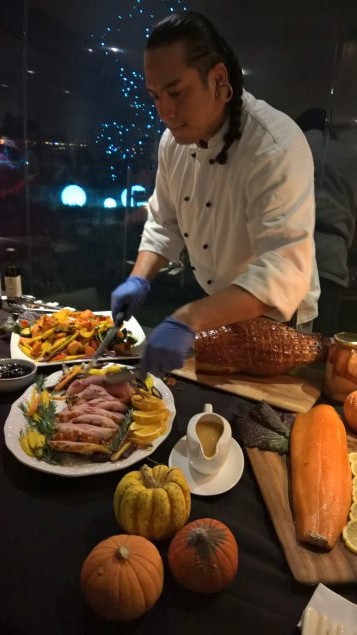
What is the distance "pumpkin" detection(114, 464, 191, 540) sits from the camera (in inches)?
34.3

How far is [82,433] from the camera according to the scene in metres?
1.12

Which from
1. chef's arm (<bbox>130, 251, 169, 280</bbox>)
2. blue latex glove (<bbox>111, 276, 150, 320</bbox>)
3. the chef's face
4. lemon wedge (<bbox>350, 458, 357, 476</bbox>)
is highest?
the chef's face

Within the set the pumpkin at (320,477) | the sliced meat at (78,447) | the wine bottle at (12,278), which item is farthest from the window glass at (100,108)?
the pumpkin at (320,477)

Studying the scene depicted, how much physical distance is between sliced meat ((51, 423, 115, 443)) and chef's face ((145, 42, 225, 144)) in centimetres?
98

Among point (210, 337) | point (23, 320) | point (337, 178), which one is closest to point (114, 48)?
point (337, 178)

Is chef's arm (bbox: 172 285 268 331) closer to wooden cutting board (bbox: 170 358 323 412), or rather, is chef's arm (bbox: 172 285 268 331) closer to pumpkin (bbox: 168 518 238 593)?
wooden cutting board (bbox: 170 358 323 412)

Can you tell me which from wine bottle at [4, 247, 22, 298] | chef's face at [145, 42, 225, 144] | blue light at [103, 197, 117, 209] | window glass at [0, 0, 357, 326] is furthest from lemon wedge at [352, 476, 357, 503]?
blue light at [103, 197, 117, 209]

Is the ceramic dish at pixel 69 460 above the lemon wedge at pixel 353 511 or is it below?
above

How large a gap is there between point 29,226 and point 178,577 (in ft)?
14.1

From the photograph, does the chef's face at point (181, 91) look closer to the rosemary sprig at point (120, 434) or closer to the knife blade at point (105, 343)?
the knife blade at point (105, 343)

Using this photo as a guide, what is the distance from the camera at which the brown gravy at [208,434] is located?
1087 millimetres

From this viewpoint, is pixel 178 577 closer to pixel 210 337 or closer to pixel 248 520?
pixel 248 520

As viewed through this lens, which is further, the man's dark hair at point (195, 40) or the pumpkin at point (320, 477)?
the man's dark hair at point (195, 40)

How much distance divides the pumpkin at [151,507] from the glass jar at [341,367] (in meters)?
0.73
